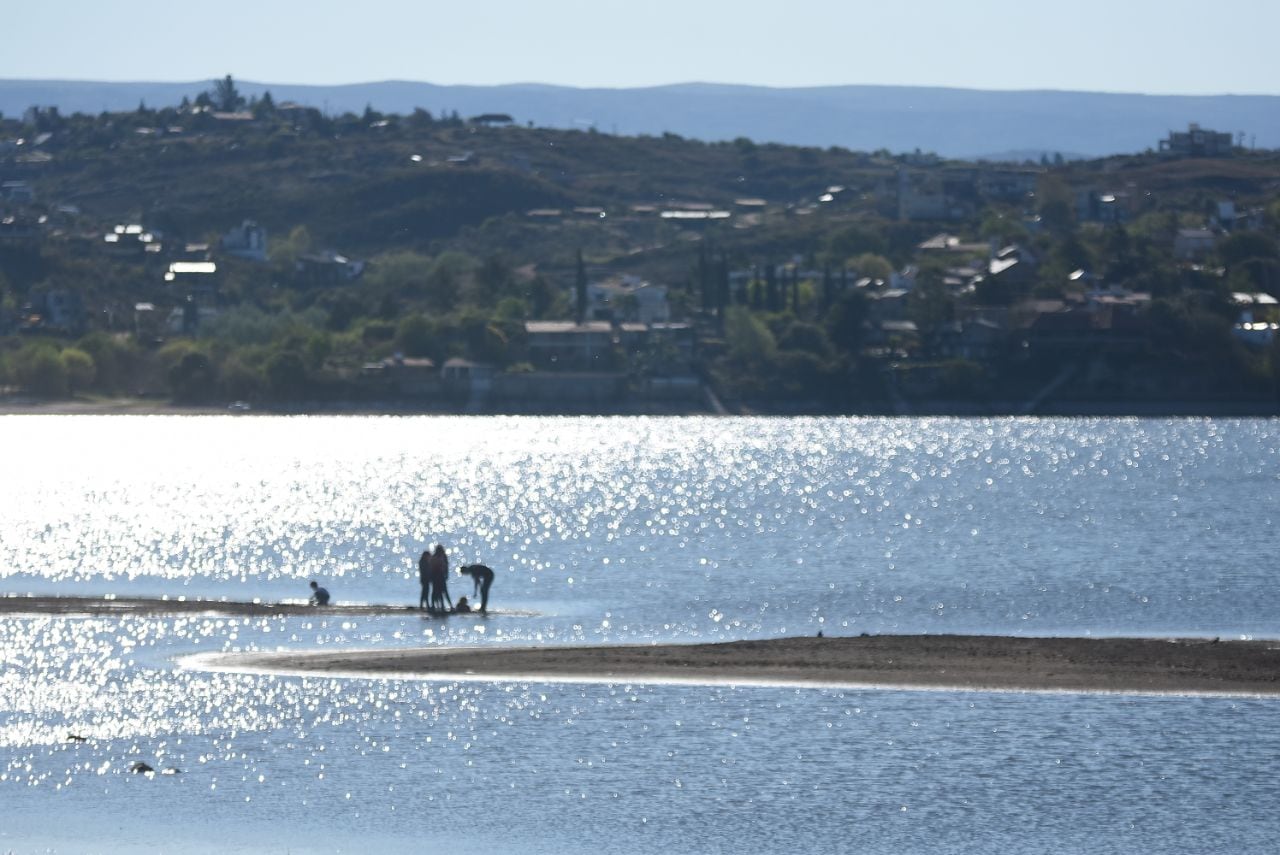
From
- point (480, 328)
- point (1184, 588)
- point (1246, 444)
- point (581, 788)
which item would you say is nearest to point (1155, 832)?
point (581, 788)

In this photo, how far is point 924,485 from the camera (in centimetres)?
10212

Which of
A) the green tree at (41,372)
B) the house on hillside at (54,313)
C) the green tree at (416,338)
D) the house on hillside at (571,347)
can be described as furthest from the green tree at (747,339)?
the house on hillside at (54,313)

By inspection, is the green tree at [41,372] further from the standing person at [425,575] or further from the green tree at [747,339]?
the standing person at [425,575]

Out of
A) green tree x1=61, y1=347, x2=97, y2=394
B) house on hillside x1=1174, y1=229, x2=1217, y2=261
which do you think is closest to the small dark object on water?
green tree x1=61, y1=347, x2=97, y2=394

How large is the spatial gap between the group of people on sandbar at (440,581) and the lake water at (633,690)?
0.94 metres

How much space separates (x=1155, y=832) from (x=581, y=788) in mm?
7191

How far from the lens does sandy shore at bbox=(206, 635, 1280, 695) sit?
39281 millimetres

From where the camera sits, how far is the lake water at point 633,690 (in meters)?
30.2

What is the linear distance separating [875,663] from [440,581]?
443 inches

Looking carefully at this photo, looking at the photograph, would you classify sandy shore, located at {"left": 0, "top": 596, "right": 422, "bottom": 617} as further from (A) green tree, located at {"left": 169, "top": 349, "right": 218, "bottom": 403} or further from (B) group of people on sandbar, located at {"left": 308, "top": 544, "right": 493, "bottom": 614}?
(A) green tree, located at {"left": 169, "top": 349, "right": 218, "bottom": 403}

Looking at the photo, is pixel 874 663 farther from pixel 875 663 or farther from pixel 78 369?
pixel 78 369

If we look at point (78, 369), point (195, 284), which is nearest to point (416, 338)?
point (78, 369)

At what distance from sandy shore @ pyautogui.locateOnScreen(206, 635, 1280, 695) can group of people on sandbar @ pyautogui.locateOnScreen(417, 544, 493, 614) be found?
6.16 metres

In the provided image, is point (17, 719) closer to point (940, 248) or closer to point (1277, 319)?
point (1277, 319)
